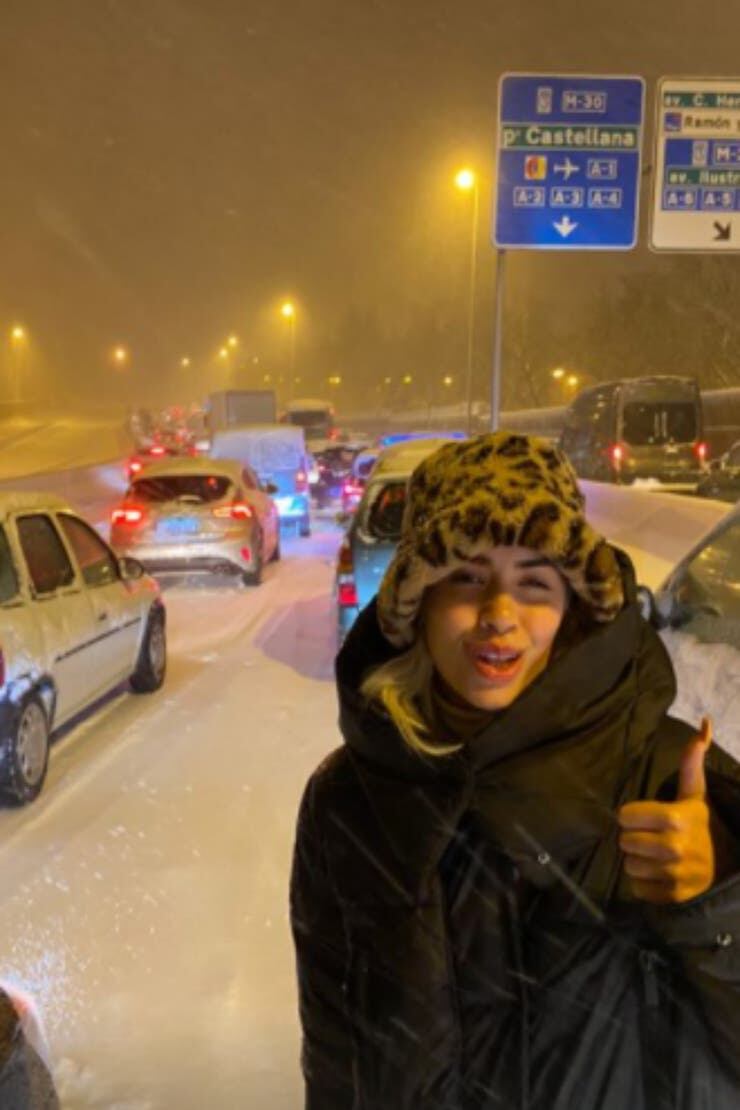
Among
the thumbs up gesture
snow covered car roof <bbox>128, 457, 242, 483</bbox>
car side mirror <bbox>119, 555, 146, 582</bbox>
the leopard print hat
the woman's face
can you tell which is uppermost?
the leopard print hat

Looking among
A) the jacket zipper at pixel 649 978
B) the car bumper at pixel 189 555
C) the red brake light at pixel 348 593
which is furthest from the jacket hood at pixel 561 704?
the car bumper at pixel 189 555

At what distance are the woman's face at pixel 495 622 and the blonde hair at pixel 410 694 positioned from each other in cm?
3

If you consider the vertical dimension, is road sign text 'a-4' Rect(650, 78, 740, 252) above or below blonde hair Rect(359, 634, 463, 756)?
above

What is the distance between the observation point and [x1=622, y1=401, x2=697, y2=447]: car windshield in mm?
23812

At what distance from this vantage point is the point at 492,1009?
1357mm

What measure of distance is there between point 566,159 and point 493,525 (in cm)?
1393

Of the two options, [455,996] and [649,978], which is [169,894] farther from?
[649,978]

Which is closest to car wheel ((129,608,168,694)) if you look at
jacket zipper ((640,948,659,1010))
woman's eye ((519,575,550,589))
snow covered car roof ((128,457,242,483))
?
snow covered car roof ((128,457,242,483))

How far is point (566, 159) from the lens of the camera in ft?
46.2

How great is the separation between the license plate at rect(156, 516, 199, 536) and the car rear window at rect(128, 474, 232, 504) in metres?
0.32

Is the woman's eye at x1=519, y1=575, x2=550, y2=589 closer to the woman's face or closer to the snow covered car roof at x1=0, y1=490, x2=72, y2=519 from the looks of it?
the woman's face

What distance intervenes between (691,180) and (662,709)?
1402 cm

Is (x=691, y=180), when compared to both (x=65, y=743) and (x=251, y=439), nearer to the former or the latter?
(x=251, y=439)

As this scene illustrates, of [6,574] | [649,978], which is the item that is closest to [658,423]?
[6,574]
